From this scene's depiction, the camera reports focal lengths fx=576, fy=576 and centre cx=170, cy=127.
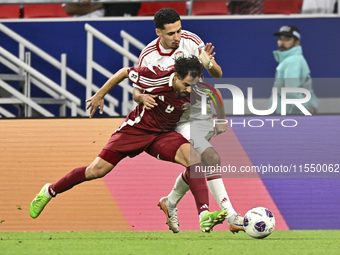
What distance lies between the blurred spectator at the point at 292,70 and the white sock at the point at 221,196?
222 centimetres

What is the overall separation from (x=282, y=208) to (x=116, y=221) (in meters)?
1.54

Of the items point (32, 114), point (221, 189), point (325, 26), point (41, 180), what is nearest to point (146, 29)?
point (32, 114)

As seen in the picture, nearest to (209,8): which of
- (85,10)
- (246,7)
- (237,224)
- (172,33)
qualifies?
(246,7)

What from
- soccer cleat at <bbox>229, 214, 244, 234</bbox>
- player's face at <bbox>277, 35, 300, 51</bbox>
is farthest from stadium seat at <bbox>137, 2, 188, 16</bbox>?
soccer cleat at <bbox>229, 214, 244, 234</bbox>

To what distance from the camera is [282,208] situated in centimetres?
531

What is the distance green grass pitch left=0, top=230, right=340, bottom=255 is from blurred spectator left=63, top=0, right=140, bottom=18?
3.72 m

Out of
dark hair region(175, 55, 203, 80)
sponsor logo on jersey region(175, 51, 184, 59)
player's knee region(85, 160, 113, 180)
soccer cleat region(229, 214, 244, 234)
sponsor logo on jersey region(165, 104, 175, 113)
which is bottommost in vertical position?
soccer cleat region(229, 214, 244, 234)

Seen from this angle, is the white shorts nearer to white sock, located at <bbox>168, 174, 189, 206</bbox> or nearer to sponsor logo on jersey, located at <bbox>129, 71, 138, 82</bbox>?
white sock, located at <bbox>168, 174, 189, 206</bbox>

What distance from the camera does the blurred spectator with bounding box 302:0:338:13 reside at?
7.81 metres

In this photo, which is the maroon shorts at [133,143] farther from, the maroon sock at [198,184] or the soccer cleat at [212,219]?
the soccer cleat at [212,219]

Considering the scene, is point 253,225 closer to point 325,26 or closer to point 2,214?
point 2,214

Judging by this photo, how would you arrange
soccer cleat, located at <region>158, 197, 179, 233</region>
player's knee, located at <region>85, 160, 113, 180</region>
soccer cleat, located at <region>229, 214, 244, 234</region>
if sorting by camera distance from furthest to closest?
soccer cleat, located at <region>158, 197, 179, 233</region> → player's knee, located at <region>85, 160, 113, 180</region> → soccer cleat, located at <region>229, 214, 244, 234</region>

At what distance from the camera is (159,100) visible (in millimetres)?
4746

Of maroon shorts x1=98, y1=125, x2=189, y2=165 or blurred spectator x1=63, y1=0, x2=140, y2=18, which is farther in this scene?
blurred spectator x1=63, y1=0, x2=140, y2=18
